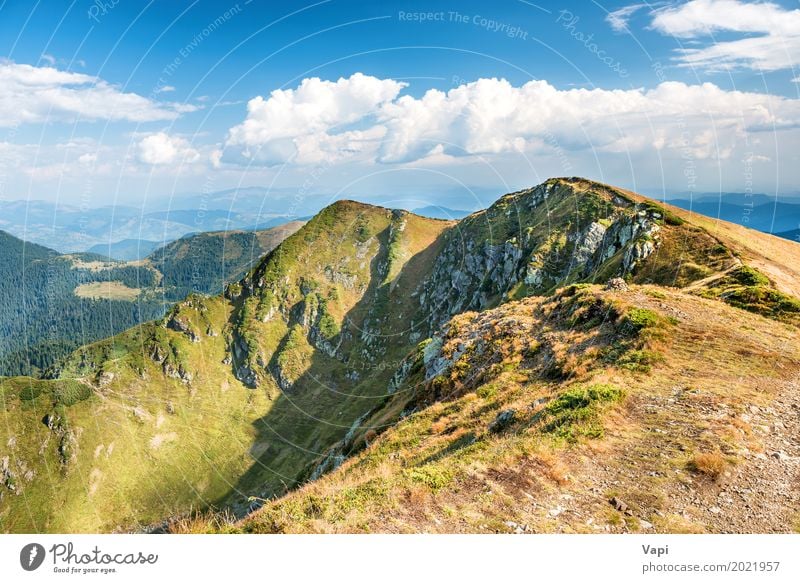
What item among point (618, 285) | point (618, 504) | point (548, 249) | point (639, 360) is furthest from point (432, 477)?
point (548, 249)

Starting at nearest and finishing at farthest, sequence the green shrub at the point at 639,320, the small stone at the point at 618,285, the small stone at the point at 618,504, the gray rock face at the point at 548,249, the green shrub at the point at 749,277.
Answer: the small stone at the point at 618,504, the green shrub at the point at 639,320, the small stone at the point at 618,285, the green shrub at the point at 749,277, the gray rock face at the point at 548,249

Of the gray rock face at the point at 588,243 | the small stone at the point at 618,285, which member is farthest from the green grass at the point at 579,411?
the gray rock face at the point at 588,243

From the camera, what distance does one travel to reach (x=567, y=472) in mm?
16109

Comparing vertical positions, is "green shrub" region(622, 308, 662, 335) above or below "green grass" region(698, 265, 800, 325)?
above

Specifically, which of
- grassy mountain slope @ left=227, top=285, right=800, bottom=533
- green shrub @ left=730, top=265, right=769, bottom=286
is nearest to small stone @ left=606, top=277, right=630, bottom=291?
grassy mountain slope @ left=227, top=285, right=800, bottom=533

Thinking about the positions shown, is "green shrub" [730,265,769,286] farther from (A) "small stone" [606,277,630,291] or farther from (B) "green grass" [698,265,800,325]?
(A) "small stone" [606,277,630,291]

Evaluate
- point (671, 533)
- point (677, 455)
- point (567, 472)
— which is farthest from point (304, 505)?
point (677, 455)

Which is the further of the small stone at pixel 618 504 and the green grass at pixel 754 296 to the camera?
the green grass at pixel 754 296

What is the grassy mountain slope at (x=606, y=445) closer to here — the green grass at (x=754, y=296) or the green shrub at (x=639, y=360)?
the green shrub at (x=639, y=360)

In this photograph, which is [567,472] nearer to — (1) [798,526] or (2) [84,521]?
(1) [798,526]

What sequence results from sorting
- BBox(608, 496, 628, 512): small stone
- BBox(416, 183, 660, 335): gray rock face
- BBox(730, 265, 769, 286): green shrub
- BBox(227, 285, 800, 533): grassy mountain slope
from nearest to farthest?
BBox(227, 285, 800, 533): grassy mountain slope, BBox(608, 496, 628, 512): small stone, BBox(730, 265, 769, 286): green shrub, BBox(416, 183, 660, 335): gray rock face

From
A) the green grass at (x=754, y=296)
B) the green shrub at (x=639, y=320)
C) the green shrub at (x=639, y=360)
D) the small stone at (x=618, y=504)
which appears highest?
the green shrub at (x=639, y=320)

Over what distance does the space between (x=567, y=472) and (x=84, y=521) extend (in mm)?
222310

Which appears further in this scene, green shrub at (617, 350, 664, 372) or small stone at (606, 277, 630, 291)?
small stone at (606, 277, 630, 291)
